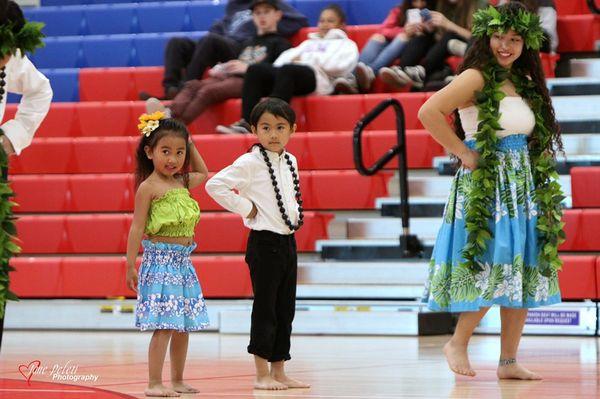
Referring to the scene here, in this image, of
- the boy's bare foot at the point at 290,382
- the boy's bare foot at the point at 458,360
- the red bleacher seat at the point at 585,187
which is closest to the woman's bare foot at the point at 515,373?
the boy's bare foot at the point at 458,360

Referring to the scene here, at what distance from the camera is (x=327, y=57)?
8.72 metres

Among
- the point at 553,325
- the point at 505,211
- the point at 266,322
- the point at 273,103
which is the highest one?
the point at 273,103

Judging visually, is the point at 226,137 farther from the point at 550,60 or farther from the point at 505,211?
the point at 505,211

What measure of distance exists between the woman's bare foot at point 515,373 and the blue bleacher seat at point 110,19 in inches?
259

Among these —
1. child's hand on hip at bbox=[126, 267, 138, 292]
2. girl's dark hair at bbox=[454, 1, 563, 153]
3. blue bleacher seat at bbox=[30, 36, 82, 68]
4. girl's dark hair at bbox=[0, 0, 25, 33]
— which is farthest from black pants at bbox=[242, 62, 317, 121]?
girl's dark hair at bbox=[0, 0, 25, 33]

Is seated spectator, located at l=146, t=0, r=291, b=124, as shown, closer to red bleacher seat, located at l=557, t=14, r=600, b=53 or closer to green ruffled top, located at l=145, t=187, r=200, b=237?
red bleacher seat, located at l=557, t=14, r=600, b=53

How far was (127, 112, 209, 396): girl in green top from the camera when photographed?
173 inches

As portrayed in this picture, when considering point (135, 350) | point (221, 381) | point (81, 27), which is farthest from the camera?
point (81, 27)

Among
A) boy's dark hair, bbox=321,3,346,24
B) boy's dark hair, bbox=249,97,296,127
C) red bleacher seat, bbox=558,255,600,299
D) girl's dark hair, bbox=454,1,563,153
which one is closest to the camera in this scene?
boy's dark hair, bbox=249,97,296,127

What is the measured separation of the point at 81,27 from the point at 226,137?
295 centimetres

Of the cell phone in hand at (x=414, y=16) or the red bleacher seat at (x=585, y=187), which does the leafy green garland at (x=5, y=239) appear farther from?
the cell phone in hand at (x=414, y=16)

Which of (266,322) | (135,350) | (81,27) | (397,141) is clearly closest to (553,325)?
(397,141)

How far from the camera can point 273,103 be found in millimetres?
4633

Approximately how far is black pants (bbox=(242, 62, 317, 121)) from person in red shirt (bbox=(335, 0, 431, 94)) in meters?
0.42
